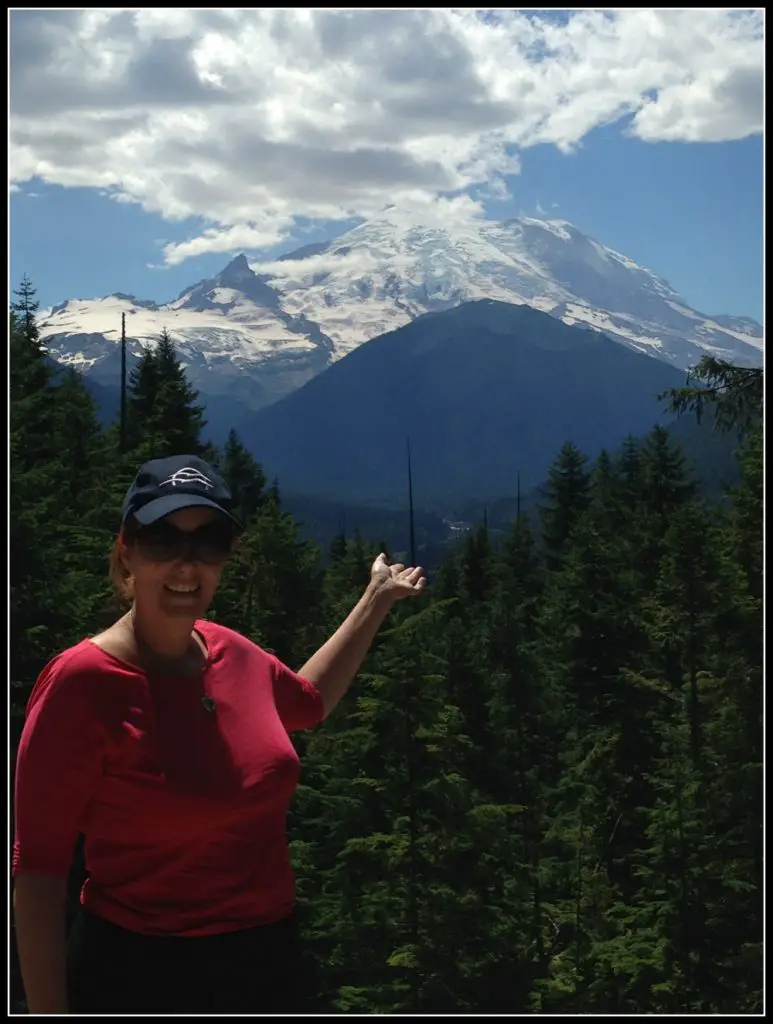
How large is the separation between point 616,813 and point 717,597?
10.1 m

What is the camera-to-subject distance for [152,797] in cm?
239

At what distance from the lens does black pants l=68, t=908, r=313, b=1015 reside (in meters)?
2.44

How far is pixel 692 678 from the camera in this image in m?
34.6

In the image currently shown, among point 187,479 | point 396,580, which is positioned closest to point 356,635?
point 396,580

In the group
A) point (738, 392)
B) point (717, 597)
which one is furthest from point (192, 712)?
point (717, 597)

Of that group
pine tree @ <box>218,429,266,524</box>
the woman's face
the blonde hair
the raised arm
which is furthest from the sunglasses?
pine tree @ <box>218,429,266,524</box>

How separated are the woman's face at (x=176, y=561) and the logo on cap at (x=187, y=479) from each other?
2.4 inches

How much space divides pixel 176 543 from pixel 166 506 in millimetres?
105

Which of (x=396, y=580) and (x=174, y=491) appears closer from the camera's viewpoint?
(x=174, y=491)

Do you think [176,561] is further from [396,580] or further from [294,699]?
[396,580]

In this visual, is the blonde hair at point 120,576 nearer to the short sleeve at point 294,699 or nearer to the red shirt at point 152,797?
the red shirt at point 152,797

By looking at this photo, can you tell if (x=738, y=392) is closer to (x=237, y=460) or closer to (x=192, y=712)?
(x=192, y=712)

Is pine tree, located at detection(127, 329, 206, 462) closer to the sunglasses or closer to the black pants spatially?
the sunglasses

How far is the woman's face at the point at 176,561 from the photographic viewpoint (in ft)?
8.28
